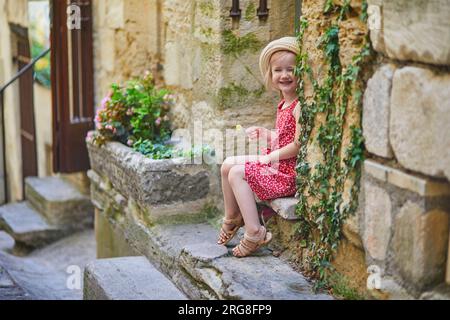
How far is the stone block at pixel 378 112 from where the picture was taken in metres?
2.96

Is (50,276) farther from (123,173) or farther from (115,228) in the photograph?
(123,173)

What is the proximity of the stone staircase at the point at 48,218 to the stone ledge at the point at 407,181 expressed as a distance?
4.11 m

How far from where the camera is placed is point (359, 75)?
3.15 m

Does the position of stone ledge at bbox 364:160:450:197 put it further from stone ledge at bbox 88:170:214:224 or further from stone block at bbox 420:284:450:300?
stone ledge at bbox 88:170:214:224

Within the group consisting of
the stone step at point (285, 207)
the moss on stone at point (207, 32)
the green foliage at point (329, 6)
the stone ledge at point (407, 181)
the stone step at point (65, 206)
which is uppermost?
the green foliage at point (329, 6)

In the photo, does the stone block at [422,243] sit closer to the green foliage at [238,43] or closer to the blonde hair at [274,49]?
the blonde hair at [274,49]

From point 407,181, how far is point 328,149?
0.59 m

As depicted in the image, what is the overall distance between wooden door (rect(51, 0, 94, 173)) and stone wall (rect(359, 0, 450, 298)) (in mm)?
3741

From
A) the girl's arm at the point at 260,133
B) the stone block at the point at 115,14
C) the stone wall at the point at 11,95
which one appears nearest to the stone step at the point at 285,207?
the girl's arm at the point at 260,133

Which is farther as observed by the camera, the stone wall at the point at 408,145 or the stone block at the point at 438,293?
the stone block at the point at 438,293

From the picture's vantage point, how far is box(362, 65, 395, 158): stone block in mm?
2961

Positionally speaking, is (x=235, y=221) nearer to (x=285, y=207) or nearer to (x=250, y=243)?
(x=250, y=243)

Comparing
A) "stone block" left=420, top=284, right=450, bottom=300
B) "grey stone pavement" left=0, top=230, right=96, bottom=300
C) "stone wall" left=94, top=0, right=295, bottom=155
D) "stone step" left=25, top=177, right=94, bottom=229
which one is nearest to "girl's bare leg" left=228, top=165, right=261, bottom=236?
"stone wall" left=94, top=0, right=295, bottom=155

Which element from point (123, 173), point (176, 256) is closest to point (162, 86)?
point (123, 173)
